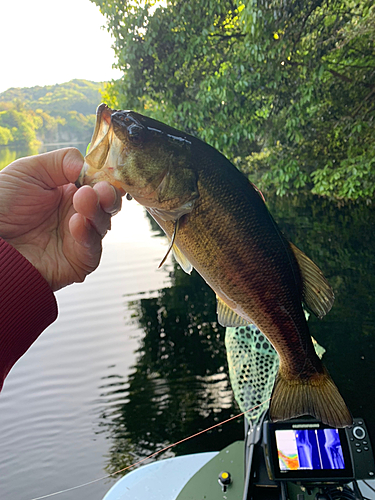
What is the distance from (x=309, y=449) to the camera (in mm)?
2430

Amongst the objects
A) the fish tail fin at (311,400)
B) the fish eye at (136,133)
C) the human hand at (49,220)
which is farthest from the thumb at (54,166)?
the fish tail fin at (311,400)

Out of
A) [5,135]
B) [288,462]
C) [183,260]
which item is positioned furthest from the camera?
[5,135]

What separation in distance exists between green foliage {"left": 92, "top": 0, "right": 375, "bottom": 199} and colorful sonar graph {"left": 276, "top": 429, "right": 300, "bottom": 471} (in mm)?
7149

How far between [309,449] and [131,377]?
5.24 meters

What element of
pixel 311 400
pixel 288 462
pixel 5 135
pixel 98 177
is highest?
pixel 5 135

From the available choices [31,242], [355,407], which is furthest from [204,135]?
[31,242]

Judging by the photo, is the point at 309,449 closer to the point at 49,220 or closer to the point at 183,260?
the point at 183,260

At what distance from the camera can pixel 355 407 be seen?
18.7ft

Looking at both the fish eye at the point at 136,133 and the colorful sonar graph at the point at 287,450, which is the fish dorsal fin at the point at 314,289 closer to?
the fish eye at the point at 136,133

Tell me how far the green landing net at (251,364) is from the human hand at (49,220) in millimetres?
1686

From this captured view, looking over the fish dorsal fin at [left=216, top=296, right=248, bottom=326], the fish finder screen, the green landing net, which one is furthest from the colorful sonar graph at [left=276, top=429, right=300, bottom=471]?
the fish dorsal fin at [left=216, top=296, right=248, bottom=326]

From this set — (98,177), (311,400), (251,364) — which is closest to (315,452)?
(251,364)

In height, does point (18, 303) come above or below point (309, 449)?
above

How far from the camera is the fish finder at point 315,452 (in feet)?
7.73
